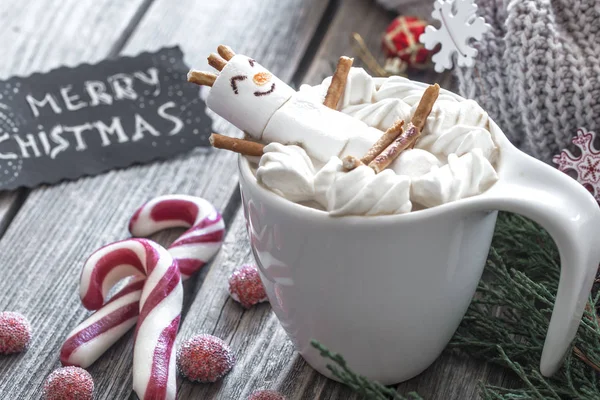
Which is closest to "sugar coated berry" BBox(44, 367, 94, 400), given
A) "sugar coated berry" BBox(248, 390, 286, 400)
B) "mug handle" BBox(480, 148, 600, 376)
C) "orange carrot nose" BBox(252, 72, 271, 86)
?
"sugar coated berry" BBox(248, 390, 286, 400)

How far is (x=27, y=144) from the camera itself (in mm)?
1303

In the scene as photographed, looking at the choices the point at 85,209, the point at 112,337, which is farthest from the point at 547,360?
the point at 85,209

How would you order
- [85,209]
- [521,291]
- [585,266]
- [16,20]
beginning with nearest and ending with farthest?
[585,266]
[521,291]
[85,209]
[16,20]

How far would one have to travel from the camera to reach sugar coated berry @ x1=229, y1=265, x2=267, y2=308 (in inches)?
40.9

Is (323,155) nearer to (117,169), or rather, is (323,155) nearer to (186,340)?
(186,340)

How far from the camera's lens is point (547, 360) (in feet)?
2.72

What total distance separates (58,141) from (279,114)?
59cm

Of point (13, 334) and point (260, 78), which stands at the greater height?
point (260, 78)

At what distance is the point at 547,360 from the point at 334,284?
0.23m

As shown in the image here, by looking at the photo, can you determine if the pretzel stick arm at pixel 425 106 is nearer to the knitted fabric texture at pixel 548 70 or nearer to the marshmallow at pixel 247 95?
the marshmallow at pixel 247 95

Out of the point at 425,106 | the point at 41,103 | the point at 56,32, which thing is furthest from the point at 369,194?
the point at 56,32

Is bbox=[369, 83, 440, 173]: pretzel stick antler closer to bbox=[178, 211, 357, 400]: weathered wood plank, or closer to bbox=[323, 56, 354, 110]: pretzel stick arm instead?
bbox=[323, 56, 354, 110]: pretzel stick arm

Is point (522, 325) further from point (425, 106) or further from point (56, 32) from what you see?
point (56, 32)

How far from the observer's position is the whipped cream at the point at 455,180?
0.76m
